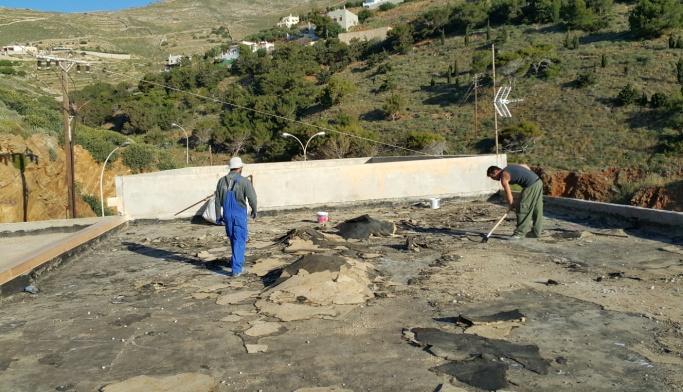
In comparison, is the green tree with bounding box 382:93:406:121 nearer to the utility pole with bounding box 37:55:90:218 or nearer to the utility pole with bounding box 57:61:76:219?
the utility pole with bounding box 37:55:90:218

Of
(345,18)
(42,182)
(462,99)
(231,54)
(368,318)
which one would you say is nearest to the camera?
(368,318)

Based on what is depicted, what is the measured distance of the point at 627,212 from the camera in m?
10.0

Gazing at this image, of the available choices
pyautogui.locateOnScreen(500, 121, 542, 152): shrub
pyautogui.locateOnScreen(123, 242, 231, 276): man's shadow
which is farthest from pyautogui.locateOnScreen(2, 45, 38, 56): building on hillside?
pyautogui.locateOnScreen(123, 242, 231, 276): man's shadow

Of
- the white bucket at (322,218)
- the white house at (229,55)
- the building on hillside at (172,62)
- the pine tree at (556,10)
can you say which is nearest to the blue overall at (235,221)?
the white bucket at (322,218)

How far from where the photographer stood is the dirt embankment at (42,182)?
22.9 meters

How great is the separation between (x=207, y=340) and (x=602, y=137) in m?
37.4

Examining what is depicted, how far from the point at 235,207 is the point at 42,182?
21.8m

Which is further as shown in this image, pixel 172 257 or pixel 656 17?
pixel 656 17

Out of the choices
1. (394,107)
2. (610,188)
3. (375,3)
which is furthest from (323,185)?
(375,3)

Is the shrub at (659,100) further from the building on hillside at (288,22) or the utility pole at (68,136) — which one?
the building on hillside at (288,22)

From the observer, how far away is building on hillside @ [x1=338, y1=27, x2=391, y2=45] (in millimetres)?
74062

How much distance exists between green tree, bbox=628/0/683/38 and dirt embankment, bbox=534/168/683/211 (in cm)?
2478

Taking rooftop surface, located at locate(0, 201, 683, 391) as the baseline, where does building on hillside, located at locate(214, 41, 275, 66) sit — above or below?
above

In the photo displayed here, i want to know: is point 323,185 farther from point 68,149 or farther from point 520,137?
point 520,137
